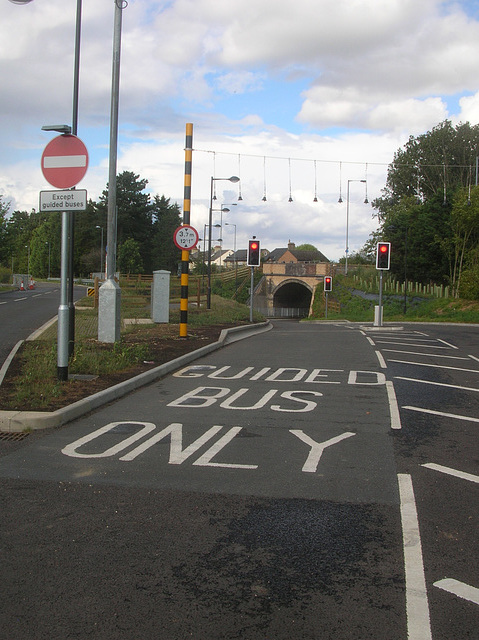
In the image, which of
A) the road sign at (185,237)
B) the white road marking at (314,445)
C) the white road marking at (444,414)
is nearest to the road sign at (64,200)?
the white road marking at (314,445)

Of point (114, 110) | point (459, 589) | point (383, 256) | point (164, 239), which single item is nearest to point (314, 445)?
point (459, 589)

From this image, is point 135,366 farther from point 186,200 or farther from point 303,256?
point 303,256

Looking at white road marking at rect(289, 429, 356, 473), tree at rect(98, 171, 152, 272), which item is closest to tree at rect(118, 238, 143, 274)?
tree at rect(98, 171, 152, 272)

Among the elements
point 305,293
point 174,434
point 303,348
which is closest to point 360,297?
point 305,293

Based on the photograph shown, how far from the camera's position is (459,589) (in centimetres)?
331

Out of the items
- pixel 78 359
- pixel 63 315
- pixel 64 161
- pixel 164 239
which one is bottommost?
pixel 78 359

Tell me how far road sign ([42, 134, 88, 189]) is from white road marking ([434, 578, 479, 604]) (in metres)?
6.99

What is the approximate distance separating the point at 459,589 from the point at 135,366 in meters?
8.12

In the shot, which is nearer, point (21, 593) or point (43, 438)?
point (21, 593)

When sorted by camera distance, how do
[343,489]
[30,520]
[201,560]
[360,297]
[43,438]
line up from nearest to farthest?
[201,560] < [30,520] < [343,489] < [43,438] < [360,297]

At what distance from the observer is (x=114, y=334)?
12.9 meters

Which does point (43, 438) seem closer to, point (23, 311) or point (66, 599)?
point (66, 599)

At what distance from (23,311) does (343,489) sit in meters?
22.9

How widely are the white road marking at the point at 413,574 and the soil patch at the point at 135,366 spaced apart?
14.3 feet
